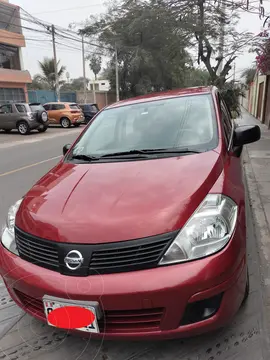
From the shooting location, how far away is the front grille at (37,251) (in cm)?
196

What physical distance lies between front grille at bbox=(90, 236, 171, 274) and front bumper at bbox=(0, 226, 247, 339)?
1.5 inches

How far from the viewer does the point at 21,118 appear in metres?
17.0

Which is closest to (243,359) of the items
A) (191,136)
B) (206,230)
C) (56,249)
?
(206,230)

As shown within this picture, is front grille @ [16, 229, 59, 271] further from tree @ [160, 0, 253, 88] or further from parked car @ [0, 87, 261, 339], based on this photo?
tree @ [160, 0, 253, 88]

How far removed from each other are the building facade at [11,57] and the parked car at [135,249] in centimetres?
A: 2431

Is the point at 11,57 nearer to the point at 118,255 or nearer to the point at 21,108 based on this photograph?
the point at 21,108

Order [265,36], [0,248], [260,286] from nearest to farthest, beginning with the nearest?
[0,248] → [260,286] → [265,36]

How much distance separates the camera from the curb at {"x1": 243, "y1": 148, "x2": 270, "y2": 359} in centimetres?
233

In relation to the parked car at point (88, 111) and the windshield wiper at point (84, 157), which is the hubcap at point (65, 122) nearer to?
the parked car at point (88, 111)

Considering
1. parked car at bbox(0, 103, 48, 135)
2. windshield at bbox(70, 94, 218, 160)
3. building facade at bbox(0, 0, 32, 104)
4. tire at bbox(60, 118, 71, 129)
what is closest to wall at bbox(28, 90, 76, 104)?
building facade at bbox(0, 0, 32, 104)

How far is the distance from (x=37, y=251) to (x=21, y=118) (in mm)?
16311

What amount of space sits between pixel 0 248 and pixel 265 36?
10916 millimetres

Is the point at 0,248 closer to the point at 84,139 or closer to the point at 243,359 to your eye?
the point at 84,139

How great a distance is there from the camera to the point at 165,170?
240 centimetres
